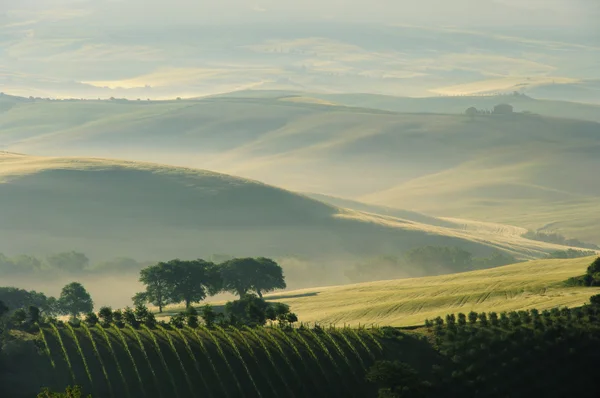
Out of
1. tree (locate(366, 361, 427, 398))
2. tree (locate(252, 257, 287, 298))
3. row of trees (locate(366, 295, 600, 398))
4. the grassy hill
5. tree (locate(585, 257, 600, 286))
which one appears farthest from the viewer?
tree (locate(252, 257, 287, 298))

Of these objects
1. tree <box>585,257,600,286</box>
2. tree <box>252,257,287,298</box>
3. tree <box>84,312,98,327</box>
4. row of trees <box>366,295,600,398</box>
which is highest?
tree <box>84,312,98,327</box>

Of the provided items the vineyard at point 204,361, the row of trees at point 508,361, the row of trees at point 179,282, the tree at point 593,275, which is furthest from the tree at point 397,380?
the row of trees at point 179,282

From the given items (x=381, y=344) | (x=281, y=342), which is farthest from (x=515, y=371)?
(x=281, y=342)

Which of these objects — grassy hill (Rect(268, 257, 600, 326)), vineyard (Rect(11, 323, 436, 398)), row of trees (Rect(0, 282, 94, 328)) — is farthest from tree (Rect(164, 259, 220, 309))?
vineyard (Rect(11, 323, 436, 398))

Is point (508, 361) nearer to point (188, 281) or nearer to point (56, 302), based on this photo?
point (188, 281)

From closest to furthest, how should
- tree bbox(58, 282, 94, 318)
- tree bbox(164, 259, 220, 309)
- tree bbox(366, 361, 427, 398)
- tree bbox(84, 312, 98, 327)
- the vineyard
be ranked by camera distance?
1. tree bbox(366, 361, 427, 398)
2. the vineyard
3. tree bbox(84, 312, 98, 327)
4. tree bbox(164, 259, 220, 309)
5. tree bbox(58, 282, 94, 318)

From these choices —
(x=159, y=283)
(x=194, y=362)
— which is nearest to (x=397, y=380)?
(x=194, y=362)

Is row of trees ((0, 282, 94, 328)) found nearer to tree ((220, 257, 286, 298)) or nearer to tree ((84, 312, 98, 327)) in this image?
tree ((220, 257, 286, 298))
